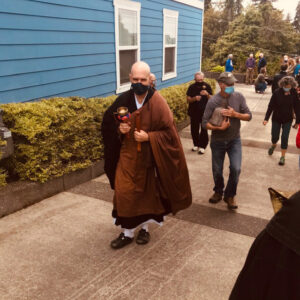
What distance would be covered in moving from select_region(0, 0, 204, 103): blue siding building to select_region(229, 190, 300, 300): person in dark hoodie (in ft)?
16.9

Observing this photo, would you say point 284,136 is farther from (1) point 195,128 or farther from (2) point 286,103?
(1) point 195,128

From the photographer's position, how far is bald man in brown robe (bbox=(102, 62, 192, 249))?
11.3 ft

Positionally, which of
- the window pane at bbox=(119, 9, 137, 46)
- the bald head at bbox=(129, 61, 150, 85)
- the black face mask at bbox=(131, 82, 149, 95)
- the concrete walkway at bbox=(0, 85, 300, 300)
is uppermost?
the window pane at bbox=(119, 9, 137, 46)

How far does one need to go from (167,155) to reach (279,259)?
102 inches

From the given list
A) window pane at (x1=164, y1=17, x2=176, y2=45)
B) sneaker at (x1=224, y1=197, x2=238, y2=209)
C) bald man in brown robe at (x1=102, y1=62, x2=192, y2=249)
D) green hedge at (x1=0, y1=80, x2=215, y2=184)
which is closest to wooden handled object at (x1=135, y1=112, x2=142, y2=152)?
bald man in brown robe at (x1=102, y1=62, x2=192, y2=249)

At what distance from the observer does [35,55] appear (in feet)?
Answer: 18.6

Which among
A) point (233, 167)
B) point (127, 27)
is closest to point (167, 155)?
point (233, 167)

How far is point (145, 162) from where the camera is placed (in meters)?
3.51

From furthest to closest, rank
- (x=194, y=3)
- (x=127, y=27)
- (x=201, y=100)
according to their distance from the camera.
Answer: (x=194, y=3)
(x=127, y=27)
(x=201, y=100)

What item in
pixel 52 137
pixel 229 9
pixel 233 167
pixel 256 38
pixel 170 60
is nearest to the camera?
pixel 233 167

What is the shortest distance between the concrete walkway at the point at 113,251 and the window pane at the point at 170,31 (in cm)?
687

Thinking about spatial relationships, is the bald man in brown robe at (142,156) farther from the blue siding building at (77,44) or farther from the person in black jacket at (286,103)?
the person in black jacket at (286,103)

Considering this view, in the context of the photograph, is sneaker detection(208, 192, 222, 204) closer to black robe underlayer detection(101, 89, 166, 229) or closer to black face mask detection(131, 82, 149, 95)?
black robe underlayer detection(101, 89, 166, 229)

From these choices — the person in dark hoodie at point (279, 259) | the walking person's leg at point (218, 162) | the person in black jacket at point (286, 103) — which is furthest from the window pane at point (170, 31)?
the person in dark hoodie at point (279, 259)
